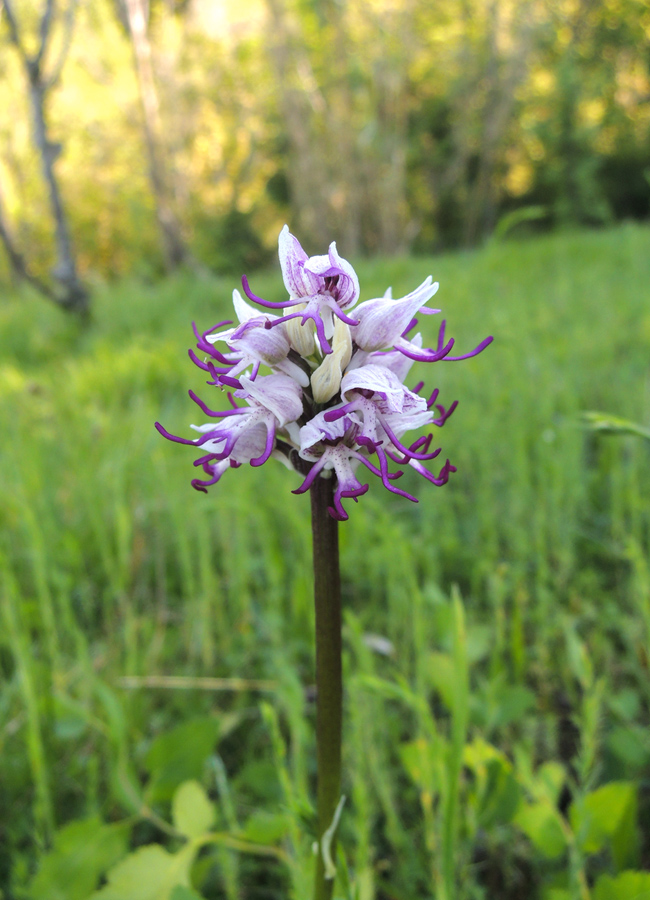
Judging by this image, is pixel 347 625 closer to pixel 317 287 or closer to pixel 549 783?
pixel 549 783

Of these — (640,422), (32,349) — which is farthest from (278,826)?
(32,349)

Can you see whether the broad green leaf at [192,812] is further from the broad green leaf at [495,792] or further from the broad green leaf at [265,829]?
the broad green leaf at [495,792]

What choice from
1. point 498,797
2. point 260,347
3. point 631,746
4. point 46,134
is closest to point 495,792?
point 498,797

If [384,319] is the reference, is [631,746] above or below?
below

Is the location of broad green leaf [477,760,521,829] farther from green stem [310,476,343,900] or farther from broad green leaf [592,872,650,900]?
green stem [310,476,343,900]

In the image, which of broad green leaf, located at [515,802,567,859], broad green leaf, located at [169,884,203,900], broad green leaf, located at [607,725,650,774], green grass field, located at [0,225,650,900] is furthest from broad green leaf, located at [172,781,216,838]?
broad green leaf, located at [607,725,650,774]
